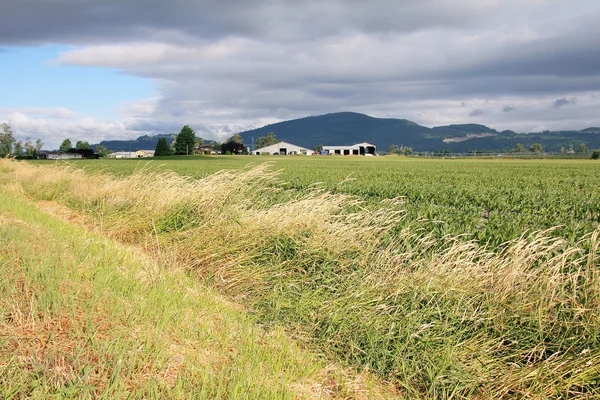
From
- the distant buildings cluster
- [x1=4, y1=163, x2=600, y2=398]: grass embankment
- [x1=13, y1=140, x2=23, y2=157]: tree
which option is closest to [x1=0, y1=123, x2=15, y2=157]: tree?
[x1=13, y1=140, x2=23, y2=157]: tree

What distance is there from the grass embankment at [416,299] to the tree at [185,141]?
116186mm

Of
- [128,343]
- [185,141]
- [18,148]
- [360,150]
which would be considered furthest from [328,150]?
[128,343]

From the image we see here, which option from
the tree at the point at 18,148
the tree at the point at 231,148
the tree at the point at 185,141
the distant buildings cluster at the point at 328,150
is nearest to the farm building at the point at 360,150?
the distant buildings cluster at the point at 328,150

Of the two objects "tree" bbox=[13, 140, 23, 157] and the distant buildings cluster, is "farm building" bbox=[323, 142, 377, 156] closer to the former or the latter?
the distant buildings cluster

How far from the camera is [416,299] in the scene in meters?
5.71

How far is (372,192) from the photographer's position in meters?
16.1

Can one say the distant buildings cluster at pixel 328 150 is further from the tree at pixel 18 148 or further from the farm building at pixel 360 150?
the tree at pixel 18 148

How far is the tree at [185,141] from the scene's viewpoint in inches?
4776

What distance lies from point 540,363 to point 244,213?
20.2 feet

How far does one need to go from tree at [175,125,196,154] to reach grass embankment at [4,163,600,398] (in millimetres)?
116186

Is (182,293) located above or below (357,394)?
above

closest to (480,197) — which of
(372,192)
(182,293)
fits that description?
(372,192)

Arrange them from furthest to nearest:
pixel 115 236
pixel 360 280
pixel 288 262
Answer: pixel 115 236 < pixel 288 262 < pixel 360 280

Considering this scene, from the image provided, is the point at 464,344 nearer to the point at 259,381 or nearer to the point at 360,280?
the point at 360,280
